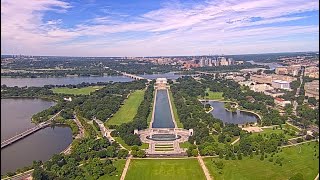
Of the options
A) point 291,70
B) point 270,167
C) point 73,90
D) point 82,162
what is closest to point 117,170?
point 82,162

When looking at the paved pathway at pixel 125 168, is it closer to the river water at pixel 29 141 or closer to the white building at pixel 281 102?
the river water at pixel 29 141

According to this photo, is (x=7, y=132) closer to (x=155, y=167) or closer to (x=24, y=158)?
(x=24, y=158)

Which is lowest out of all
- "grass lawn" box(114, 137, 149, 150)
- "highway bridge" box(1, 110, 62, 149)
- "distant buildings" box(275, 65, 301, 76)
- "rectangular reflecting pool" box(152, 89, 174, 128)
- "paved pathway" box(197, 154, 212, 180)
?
"rectangular reflecting pool" box(152, 89, 174, 128)

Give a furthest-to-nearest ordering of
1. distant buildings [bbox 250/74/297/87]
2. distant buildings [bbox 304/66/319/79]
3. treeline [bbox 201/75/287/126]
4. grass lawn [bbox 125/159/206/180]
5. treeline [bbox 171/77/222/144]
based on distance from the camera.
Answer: distant buildings [bbox 250/74/297/87]
treeline [bbox 201/75/287/126]
treeline [bbox 171/77/222/144]
distant buildings [bbox 304/66/319/79]
grass lawn [bbox 125/159/206/180]

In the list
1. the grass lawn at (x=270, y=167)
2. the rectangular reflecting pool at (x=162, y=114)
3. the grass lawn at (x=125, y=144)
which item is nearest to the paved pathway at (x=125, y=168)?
the grass lawn at (x=125, y=144)

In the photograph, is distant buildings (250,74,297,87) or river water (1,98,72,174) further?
distant buildings (250,74,297,87)

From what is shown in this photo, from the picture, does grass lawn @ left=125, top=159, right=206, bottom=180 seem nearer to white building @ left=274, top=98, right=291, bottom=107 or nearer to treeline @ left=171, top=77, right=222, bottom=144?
treeline @ left=171, top=77, right=222, bottom=144

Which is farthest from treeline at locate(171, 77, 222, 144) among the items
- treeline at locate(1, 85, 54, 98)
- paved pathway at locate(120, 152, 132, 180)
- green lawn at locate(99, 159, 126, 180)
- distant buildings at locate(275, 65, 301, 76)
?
treeline at locate(1, 85, 54, 98)
